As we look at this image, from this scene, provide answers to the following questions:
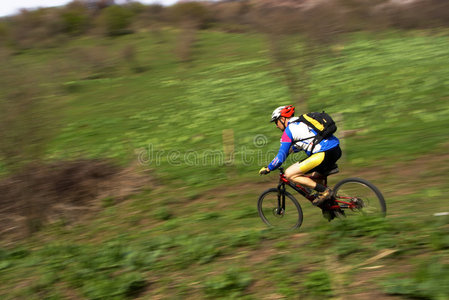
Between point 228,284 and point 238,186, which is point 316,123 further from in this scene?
point 238,186

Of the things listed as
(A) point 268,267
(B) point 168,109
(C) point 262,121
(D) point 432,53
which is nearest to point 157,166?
(C) point 262,121

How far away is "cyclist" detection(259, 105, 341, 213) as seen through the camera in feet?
24.2

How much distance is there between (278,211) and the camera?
325 inches

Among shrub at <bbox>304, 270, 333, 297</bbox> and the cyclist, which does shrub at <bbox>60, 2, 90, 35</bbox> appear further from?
shrub at <bbox>304, 270, 333, 297</bbox>

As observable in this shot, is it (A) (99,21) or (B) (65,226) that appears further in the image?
(A) (99,21)

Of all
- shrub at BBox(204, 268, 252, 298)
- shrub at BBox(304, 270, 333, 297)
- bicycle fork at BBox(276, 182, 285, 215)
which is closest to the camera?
shrub at BBox(304, 270, 333, 297)

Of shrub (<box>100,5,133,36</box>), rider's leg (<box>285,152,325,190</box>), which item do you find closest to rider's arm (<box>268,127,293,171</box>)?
rider's leg (<box>285,152,325,190</box>)

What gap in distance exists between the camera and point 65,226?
11.4 meters

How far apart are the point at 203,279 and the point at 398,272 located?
2262 mm

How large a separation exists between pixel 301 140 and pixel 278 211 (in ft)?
→ 4.69

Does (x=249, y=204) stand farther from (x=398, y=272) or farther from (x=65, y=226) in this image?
(x=398, y=272)

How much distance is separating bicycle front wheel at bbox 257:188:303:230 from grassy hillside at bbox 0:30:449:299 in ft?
0.78

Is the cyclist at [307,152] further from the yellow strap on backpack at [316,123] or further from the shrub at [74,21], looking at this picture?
the shrub at [74,21]

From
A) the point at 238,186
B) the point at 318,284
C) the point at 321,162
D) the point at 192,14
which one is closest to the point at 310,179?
the point at 321,162
